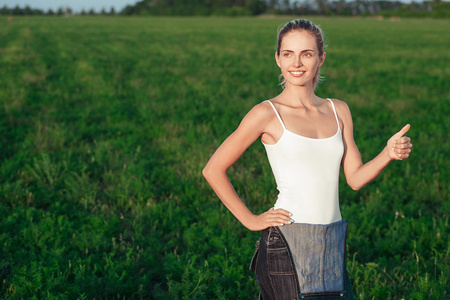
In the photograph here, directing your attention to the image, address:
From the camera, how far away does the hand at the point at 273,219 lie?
1981 mm

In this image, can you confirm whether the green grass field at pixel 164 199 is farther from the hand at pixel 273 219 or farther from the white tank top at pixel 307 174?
the white tank top at pixel 307 174

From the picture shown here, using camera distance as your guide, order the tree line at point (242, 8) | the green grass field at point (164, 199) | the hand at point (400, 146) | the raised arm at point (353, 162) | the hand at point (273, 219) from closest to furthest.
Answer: the hand at point (400, 146) → the hand at point (273, 219) → the raised arm at point (353, 162) → the green grass field at point (164, 199) → the tree line at point (242, 8)

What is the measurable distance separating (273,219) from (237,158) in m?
0.33

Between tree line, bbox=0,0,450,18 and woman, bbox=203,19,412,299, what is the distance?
→ 5077 inches

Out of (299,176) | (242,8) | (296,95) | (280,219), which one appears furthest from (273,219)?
(242,8)

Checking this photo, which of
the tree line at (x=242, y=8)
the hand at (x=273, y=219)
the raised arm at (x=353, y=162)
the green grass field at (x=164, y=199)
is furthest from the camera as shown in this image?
the tree line at (x=242, y=8)

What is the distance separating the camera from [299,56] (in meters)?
2.00

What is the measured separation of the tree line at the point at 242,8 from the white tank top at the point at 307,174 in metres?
129

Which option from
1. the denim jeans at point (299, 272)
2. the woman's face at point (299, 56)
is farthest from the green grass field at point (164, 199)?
the woman's face at point (299, 56)

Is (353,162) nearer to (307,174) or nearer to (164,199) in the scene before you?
(307,174)

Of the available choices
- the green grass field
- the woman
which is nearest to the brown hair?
the woman

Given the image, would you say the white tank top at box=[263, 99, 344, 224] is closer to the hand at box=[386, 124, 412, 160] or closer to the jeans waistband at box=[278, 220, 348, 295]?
the jeans waistband at box=[278, 220, 348, 295]

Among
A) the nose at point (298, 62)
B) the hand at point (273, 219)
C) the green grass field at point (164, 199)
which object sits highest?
the nose at point (298, 62)

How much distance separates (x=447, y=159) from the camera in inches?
248
